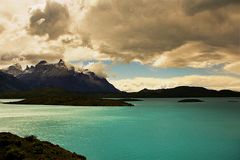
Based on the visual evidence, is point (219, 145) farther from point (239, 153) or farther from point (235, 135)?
point (235, 135)

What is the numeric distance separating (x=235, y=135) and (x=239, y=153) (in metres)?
28.8

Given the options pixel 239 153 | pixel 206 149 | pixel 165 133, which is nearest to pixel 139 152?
pixel 206 149

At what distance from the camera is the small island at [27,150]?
45.5 meters

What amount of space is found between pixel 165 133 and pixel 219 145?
22.5 metres

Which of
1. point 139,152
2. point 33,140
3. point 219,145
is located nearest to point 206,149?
point 219,145

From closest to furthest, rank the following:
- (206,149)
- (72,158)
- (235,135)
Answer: (72,158) → (206,149) → (235,135)

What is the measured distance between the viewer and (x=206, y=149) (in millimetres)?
64250

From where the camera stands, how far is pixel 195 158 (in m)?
55.9

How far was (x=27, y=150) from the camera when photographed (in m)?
47.7

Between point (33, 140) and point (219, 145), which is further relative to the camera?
point (219, 145)

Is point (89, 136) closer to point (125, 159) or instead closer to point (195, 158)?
point (125, 159)

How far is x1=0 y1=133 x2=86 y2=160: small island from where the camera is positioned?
4550 cm

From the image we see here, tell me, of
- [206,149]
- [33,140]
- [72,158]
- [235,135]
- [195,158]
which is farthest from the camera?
[235,135]

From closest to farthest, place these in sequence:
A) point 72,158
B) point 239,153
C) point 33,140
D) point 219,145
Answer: point 72,158 → point 33,140 → point 239,153 → point 219,145
